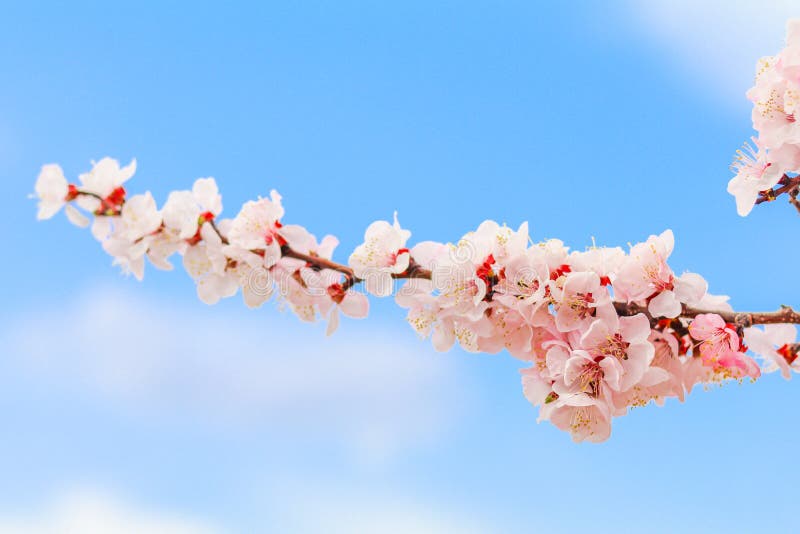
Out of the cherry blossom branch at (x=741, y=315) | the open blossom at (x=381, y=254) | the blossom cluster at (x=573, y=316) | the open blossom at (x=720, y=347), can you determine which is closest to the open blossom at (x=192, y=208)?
the open blossom at (x=381, y=254)

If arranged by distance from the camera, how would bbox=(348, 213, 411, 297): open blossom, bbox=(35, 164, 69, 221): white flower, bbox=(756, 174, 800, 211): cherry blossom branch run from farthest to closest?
bbox=(756, 174, 800, 211): cherry blossom branch → bbox=(348, 213, 411, 297): open blossom → bbox=(35, 164, 69, 221): white flower

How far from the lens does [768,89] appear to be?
2785 millimetres

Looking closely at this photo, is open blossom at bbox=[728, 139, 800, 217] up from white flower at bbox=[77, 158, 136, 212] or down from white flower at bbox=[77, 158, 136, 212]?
up

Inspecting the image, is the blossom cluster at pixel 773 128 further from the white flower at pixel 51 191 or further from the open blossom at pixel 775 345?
the white flower at pixel 51 191

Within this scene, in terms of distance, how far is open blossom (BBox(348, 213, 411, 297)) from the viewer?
102 inches

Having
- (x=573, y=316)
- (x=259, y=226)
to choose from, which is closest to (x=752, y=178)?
(x=573, y=316)

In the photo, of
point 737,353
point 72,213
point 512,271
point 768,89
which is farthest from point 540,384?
point 72,213

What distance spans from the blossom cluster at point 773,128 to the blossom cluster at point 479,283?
0.46m

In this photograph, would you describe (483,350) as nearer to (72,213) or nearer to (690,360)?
(690,360)

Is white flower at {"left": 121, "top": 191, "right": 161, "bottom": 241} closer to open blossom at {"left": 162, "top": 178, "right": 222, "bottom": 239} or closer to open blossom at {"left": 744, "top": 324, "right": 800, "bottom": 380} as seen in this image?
open blossom at {"left": 162, "top": 178, "right": 222, "bottom": 239}

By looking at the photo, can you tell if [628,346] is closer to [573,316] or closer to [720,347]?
[573,316]

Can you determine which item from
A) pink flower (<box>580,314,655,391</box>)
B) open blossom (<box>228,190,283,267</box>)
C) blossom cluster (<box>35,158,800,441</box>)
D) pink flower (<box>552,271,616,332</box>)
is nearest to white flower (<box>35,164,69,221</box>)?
blossom cluster (<box>35,158,800,441</box>)

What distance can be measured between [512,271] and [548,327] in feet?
0.79

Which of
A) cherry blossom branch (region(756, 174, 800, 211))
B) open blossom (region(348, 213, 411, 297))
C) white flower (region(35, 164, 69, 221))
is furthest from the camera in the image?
cherry blossom branch (region(756, 174, 800, 211))
